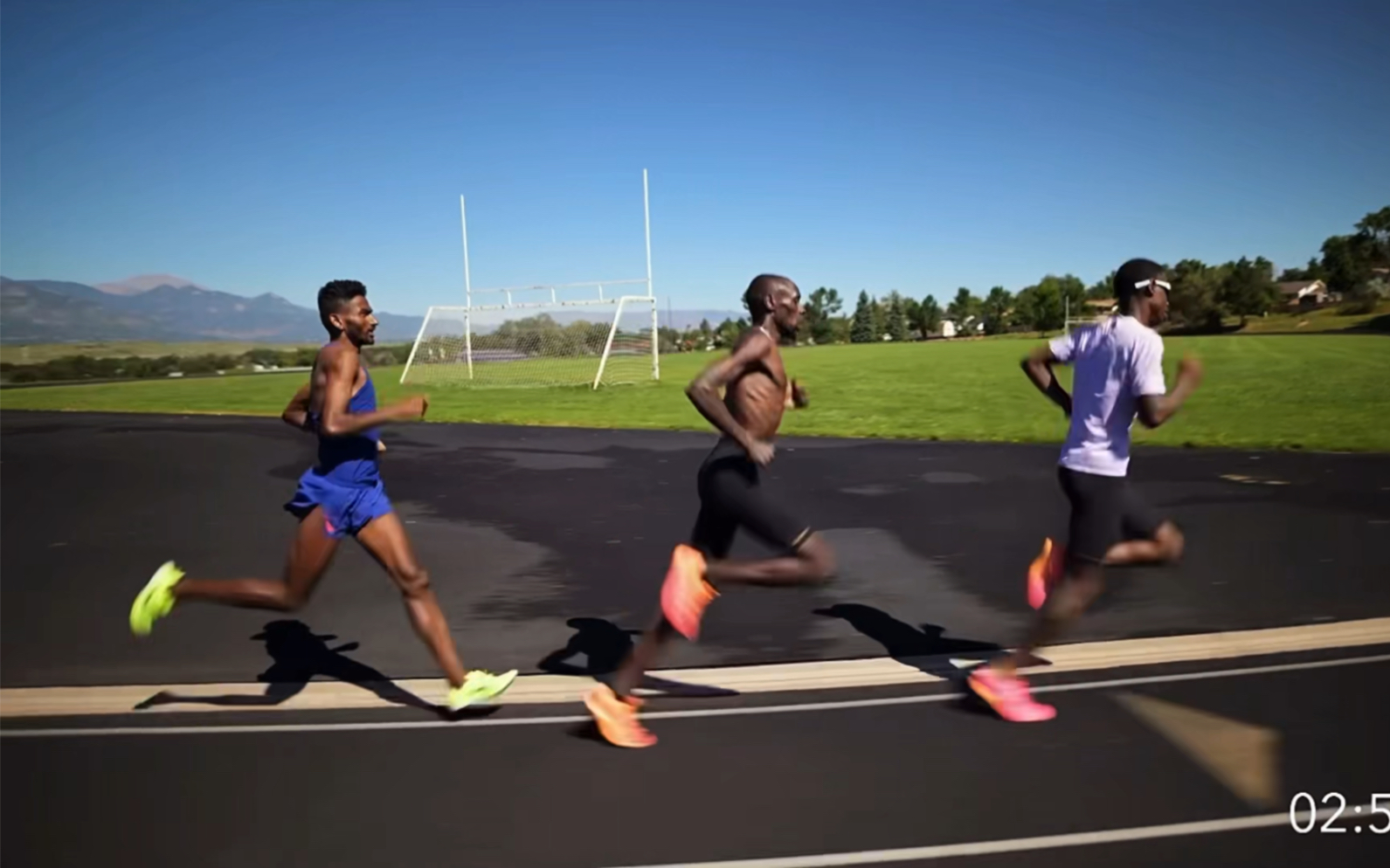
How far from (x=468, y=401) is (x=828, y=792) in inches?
876

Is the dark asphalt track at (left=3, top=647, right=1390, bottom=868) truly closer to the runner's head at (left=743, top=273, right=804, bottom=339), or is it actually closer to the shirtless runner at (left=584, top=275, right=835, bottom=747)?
the shirtless runner at (left=584, top=275, right=835, bottom=747)

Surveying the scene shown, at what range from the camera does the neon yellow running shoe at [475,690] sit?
405 cm

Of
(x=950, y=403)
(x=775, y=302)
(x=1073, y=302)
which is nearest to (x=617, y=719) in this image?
(x=775, y=302)

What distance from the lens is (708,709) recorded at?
13.7 feet

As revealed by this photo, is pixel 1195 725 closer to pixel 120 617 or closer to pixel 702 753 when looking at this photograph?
pixel 702 753

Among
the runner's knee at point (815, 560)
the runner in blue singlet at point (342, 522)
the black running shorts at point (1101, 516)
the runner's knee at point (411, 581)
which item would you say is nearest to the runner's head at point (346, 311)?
the runner in blue singlet at point (342, 522)

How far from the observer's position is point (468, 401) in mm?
24594

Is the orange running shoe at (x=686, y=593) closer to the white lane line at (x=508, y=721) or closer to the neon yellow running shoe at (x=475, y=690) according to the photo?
the white lane line at (x=508, y=721)

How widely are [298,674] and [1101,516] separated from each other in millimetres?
3839

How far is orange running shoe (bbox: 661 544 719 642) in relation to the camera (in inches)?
149

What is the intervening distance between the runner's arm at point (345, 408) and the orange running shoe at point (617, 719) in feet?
4.48

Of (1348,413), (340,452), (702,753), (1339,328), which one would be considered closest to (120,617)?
(340,452)

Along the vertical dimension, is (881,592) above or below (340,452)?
below

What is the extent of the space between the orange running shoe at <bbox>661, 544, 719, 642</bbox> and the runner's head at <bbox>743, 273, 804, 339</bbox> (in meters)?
1.01
